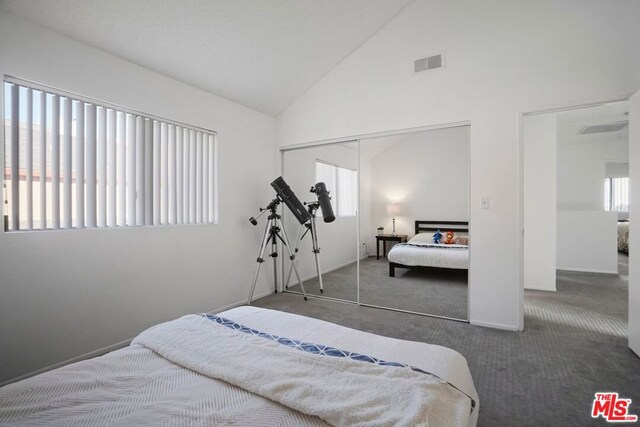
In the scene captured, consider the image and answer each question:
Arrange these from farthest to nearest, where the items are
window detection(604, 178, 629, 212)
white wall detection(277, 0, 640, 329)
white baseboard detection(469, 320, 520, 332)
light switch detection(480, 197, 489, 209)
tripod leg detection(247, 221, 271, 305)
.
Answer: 1. window detection(604, 178, 629, 212)
2. tripod leg detection(247, 221, 271, 305)
3. light switch detection(480, 197, 489, 209)
4. white baseboard detection(469, 320, 520, 332)
5. white wall detection(277, 0, 640, 329)

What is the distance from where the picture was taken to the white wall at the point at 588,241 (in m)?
5.20

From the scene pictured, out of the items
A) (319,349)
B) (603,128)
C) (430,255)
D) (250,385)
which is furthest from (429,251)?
(603,128)

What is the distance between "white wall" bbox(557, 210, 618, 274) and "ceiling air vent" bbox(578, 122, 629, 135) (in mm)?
1402

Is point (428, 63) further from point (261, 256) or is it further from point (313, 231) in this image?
point (261, 256)

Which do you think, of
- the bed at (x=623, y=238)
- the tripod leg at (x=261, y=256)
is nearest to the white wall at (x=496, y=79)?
the tripod leg at (x=261, y=256)

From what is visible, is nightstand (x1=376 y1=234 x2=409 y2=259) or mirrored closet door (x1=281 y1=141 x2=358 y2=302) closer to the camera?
nightstand (x1=376 y1=234 x2=409 y2=259)

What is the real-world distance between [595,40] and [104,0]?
3903 mm

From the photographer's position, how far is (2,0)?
1.96 meters

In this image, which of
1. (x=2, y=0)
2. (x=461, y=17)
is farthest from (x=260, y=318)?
(x=461, y=17)

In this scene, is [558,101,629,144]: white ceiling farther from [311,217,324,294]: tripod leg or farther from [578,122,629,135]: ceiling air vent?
[311,217,324,294]: tripod leg

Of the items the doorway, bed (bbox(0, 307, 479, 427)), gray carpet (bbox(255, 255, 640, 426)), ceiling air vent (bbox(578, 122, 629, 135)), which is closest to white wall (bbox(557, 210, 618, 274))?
the doorway

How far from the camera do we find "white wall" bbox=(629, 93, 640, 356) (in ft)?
7.68

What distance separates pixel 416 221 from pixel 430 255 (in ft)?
1.39

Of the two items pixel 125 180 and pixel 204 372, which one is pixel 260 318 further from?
pixel 125 180
